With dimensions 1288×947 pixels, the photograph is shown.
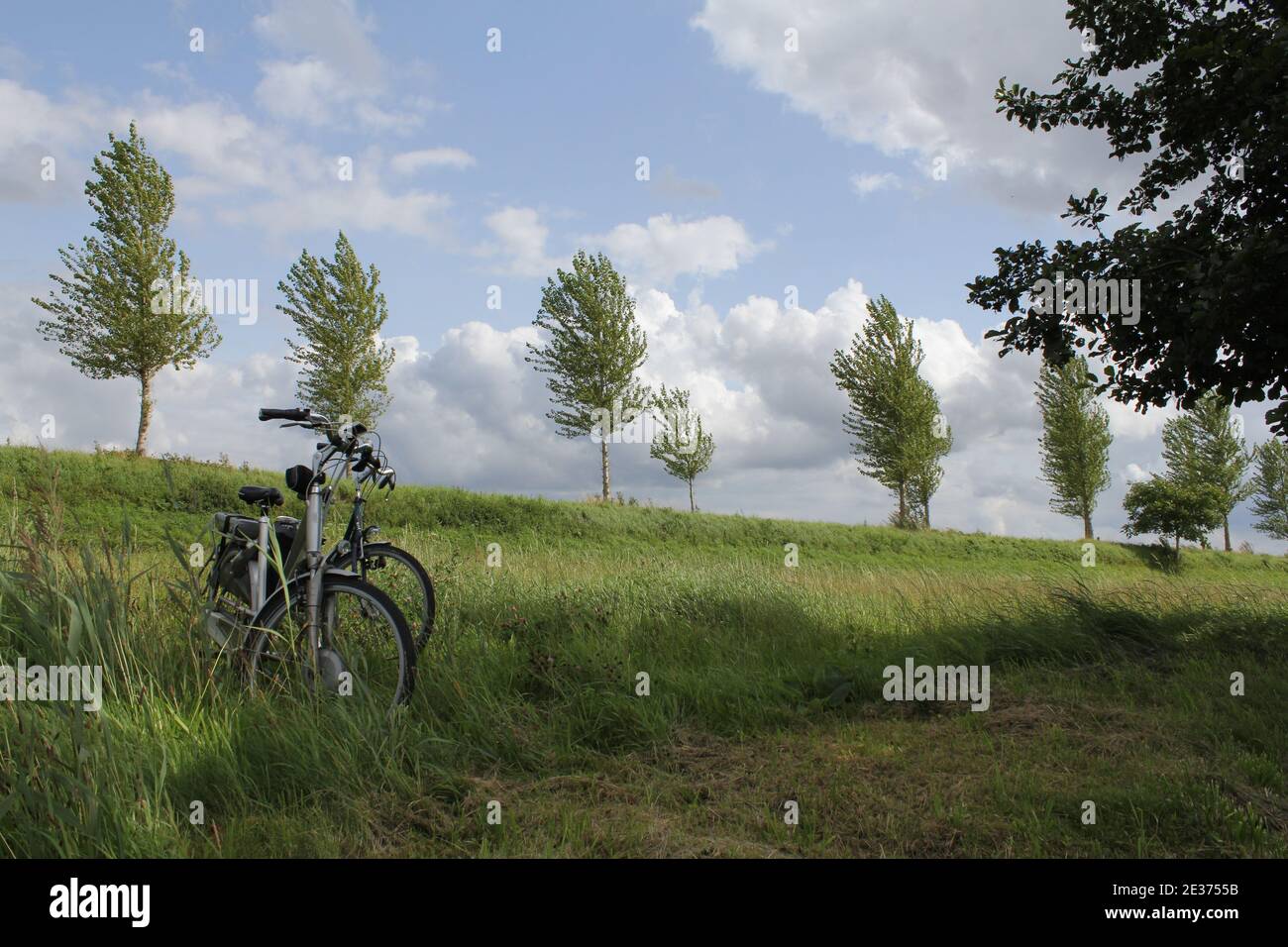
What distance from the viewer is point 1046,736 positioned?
16.3 feet

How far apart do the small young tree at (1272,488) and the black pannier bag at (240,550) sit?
55.5 m

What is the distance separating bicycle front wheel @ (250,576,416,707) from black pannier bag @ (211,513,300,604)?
0.40 m

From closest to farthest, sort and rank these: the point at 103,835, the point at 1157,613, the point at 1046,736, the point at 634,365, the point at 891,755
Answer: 1. the point at 103,835
2. the point at 891,755
3. the point at 1046,736
4. the point at 1157,613
5. the point at 634,365

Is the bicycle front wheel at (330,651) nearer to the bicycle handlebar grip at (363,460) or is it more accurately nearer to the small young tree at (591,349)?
the bicycle handlebar grip at (363,460)

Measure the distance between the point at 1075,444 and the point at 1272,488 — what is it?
14.7 metres

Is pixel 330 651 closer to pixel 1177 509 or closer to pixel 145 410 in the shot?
pixel 145 410

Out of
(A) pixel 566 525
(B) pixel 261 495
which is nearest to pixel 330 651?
(B) pixel 261 495

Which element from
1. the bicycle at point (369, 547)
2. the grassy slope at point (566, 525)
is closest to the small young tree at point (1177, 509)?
the grassy slope at point (566, 525)

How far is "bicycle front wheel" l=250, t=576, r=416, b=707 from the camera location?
4.72 meters

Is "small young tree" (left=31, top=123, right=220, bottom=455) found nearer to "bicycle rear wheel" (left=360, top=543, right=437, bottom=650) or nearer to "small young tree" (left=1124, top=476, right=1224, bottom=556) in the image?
"bicycle rear wheel" (left=360, top=543, right=437, bottom=650)

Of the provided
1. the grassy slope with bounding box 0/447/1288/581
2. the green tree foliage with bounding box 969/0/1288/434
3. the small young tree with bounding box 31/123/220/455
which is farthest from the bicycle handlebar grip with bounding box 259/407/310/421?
the small young tree with bounding box 31/123/220/455

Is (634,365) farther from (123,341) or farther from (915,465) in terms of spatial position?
(123,341)

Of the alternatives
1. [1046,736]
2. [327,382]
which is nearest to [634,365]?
[327,382]
